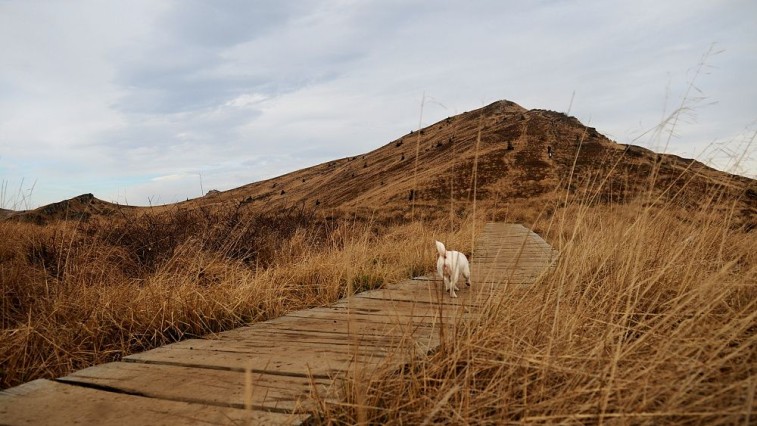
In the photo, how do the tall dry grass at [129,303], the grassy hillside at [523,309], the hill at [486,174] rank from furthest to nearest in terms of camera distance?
1. the hill at [486,174]
2. the tall dry grass at [129,303]
3. the grassy hillside at [523,309]

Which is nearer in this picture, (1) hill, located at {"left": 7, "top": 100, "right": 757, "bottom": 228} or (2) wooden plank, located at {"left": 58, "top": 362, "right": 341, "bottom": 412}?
(2) wooden plank, located at {"left": 58, "top": 362, "right": 341, "bottom": 412}

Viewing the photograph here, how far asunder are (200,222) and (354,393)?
6551 millimetres

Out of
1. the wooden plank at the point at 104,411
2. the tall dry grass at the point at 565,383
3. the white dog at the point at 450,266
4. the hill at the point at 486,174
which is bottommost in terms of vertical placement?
the wooden plank at the point at 104,411

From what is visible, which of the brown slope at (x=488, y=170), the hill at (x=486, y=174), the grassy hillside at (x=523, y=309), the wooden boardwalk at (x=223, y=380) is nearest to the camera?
the grassy hillside at (x=523, y=309)

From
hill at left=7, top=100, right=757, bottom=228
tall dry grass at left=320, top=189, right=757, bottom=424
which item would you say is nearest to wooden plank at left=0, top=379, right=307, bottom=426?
tall dry grass at left=320, top=189, right=757, bottom=424

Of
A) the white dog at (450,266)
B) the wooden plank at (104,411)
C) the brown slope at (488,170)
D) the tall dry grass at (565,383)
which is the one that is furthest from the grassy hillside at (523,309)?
the brown slope at (488,170)

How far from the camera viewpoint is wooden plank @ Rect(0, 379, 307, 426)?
1.38 meters

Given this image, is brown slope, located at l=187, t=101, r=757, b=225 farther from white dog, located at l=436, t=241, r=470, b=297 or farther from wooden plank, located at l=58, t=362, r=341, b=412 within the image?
wooden plank, located at l=58, t=362, r=341, b=412

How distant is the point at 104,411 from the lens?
58.3 inches

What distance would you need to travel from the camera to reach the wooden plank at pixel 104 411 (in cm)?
138

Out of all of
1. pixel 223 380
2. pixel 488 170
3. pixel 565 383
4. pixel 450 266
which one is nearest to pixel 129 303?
pixel 223 380

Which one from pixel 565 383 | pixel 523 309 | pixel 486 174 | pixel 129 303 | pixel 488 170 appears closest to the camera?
pixel 565 383

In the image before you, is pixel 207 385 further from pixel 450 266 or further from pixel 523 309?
pixel 450 266

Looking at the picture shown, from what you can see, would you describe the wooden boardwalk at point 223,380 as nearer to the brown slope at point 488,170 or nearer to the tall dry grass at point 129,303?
the tall dry grass at point 129,303
